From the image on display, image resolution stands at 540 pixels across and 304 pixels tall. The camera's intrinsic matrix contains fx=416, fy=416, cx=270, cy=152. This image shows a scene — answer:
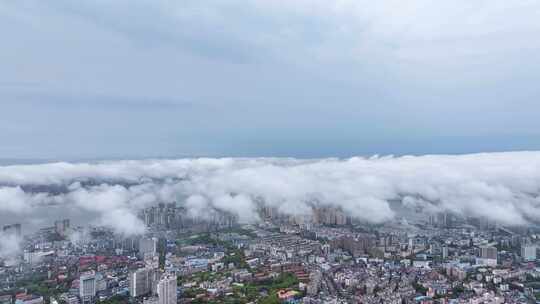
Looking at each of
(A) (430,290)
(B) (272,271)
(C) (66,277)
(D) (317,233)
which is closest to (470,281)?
(A) (430,290)

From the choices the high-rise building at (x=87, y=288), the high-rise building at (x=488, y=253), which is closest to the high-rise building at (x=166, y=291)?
the high-rise building at (x=87, y=288)

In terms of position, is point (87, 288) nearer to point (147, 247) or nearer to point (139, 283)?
point (139, 283)

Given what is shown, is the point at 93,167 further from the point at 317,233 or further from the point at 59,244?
the point at 317,233

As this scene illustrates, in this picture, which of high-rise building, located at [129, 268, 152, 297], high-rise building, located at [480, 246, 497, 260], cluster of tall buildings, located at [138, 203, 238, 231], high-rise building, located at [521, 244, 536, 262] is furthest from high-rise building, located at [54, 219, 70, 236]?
high-rise building, located at [521, 244, 536, 262]

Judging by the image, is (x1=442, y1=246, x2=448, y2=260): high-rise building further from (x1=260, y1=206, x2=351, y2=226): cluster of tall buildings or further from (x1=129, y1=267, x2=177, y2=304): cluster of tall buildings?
(x1=129, y1=267, x2=177, y2=304): cluster of tall buildings

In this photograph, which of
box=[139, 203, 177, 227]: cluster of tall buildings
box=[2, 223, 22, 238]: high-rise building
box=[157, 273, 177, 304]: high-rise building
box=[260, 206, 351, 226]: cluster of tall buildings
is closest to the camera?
box=[157, 273, 177, 304]: high-rise building

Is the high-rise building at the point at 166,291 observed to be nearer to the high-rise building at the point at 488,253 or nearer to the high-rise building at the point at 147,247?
the high-rise building at the point at 147,247
